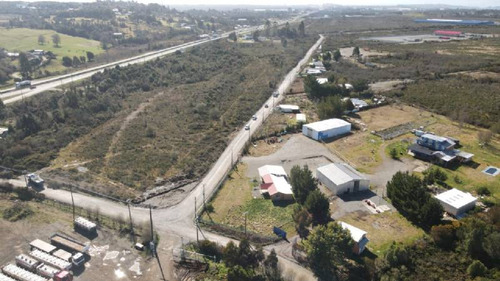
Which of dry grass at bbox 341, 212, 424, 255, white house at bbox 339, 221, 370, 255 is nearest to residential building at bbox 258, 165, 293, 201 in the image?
dry grass at bbox 341, 212, 424, 255

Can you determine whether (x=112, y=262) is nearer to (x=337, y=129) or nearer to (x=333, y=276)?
(x=333, y=276)

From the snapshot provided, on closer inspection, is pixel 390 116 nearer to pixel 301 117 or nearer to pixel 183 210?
A: pixel 301 117

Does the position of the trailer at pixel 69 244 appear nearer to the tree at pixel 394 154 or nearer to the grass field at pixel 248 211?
the grass field at pixel 248 211

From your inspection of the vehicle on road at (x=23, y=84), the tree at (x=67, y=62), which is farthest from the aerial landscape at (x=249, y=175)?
the tree at (x=67, y=62)

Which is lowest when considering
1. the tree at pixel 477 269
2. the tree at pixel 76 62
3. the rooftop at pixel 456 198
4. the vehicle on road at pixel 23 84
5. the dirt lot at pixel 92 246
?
the dirt lot at pixel 92 246

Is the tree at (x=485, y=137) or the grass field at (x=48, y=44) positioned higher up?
the grass field at (x=48, y=44)

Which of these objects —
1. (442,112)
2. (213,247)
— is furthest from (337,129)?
(213,247)

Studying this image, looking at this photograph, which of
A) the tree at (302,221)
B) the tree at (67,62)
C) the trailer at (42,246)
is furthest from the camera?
the tree at (67,62)
